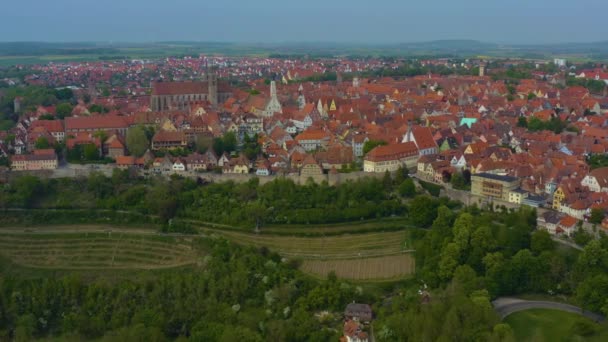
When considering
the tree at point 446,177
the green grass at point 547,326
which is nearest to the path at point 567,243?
the green grass at point 547,326

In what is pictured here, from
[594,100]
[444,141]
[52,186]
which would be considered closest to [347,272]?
[444,141]

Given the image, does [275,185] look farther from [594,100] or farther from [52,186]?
[594,100]

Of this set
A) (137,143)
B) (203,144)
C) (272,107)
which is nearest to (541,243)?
(203,144)

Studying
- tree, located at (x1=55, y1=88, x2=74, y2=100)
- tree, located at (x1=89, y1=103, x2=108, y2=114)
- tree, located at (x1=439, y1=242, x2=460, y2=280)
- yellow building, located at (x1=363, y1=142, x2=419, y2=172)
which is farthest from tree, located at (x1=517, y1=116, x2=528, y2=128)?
tree, located at (x1=55, y1=88, x2=74, y2=100)

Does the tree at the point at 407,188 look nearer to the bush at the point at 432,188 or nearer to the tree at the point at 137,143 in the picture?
the bush at the point at 432,188

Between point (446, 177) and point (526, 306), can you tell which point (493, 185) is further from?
point (526, 306)
